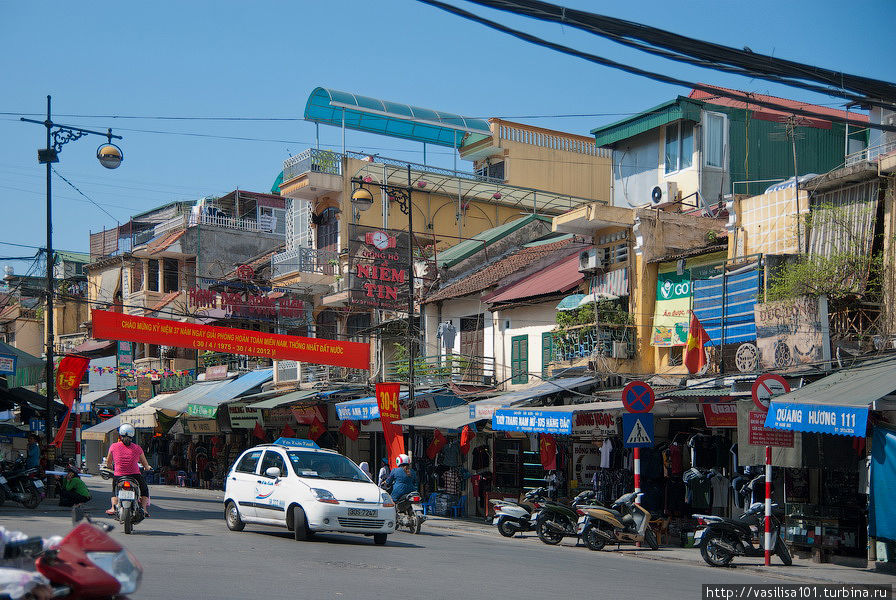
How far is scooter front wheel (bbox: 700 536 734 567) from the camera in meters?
15.5

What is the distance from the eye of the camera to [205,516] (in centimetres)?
2175

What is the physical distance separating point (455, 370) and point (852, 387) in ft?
55.9

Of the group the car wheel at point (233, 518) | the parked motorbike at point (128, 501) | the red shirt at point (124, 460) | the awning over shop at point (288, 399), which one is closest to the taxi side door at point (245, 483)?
the car wheel at point (233, 518)

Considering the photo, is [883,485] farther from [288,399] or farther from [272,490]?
[288,399]

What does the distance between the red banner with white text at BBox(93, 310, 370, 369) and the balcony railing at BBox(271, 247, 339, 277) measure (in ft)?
29.2

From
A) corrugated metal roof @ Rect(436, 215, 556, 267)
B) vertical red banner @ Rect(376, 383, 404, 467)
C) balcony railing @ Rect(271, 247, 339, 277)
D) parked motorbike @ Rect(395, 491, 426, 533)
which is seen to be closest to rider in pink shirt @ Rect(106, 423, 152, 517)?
parked motorbike @ Rect(395, 491, 426, 533)

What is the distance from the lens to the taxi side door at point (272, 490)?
1638cm

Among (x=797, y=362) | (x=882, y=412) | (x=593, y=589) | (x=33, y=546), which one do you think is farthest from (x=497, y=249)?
(x=33, y=546)

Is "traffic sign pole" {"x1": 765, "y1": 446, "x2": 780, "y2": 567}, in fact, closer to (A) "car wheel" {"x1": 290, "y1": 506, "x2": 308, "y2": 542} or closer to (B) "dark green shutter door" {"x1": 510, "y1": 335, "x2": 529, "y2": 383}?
(A) "car wheel" {"x1": 290, "y1": 506, "x2": 308, "y2": 542}

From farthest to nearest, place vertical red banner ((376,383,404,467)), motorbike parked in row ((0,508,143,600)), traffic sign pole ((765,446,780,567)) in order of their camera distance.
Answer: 1. vertical red banner ((376,383,404,467))
2. traffic sign pole ((765,446,780,567))
3. motorbike parked in row ((0,508,143,600))

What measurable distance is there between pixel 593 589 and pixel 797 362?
27.6ft

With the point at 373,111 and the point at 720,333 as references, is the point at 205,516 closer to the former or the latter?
the point at 720,333

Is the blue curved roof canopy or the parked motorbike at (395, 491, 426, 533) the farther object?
the blue curved roof canopy

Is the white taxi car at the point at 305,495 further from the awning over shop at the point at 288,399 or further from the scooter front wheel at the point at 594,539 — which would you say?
the awning over shop at the point at 288,399
